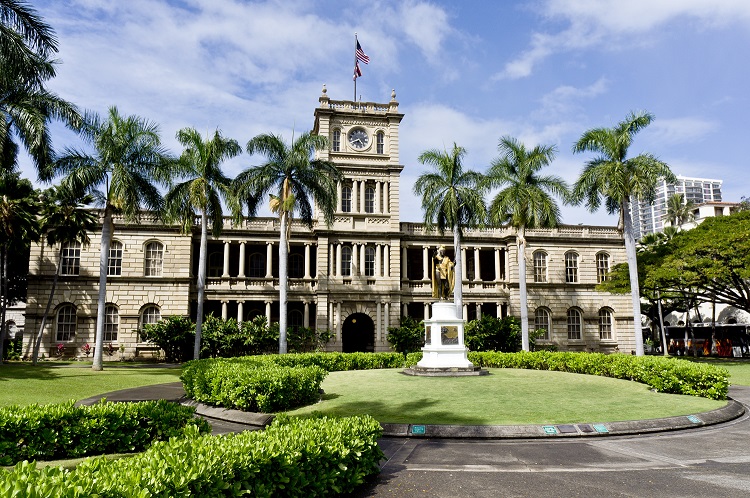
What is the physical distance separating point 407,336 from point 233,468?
1135 inches

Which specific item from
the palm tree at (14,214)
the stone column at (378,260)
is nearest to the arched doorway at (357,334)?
the stone column at (378,260)

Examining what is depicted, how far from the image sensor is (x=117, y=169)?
80.3 ft

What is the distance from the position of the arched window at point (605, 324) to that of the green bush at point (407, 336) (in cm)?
1530

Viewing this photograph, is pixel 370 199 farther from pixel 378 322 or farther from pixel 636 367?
pixel 636 367

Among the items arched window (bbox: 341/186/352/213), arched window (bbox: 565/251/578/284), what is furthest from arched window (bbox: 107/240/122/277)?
arched window (bbox: 565/251/578/284)

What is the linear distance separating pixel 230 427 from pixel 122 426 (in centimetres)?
303

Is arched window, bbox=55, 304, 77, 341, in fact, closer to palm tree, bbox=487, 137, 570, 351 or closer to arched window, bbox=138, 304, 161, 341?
arched window, bbox=138, 304, 161, 341

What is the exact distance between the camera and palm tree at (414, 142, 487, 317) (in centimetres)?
2995

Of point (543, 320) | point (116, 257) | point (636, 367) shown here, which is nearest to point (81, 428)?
point (636, 367)

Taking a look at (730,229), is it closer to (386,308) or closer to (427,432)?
(386,308)

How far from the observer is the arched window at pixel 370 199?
1486 inches

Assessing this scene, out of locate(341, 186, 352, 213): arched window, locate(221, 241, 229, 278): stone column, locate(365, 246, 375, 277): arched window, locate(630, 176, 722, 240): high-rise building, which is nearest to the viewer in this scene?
locate(221, 241, 229, 278): stone column

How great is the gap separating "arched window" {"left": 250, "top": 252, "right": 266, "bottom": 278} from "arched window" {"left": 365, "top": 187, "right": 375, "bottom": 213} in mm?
8958

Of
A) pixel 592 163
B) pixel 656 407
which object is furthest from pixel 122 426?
pixel 592 163
